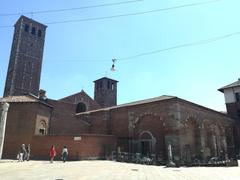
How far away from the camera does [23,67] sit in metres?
48.5

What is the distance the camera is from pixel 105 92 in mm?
55625

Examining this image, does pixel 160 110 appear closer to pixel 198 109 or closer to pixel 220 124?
pixel 198 109

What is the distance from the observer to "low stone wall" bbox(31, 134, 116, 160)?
2145cm

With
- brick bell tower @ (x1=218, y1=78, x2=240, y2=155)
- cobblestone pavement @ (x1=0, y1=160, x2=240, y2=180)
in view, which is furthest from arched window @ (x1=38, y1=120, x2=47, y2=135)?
brick bell tower @ (x1=218, y1=78, x2=240, y2=155)

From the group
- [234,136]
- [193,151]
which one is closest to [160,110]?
[193,151]

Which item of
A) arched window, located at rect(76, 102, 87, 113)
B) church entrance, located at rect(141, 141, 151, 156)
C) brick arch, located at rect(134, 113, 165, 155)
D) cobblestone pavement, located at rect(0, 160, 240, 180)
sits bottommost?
cobblestone pavement, located at rect(0, 160, 240, 180)

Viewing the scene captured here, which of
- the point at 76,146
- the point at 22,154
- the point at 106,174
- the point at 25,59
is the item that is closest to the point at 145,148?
the point at 76,146

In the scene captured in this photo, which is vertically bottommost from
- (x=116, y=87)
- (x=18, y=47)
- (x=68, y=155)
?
(x=68, y=155)

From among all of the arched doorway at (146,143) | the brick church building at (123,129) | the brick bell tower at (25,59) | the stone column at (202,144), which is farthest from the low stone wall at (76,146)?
the brick bell tower at (25,59)

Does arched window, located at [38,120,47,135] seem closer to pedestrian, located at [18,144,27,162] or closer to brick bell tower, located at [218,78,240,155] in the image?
pedestrian, located at [18,144,27,162]

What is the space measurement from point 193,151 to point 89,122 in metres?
15.1

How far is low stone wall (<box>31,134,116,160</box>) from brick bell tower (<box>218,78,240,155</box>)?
22.7 meters

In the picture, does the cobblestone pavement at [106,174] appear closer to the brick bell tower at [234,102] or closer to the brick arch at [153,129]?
the brick arch at [153,129]

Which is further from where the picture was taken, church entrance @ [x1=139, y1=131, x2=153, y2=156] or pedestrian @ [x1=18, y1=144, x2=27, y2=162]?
church entrance @ [x1=139, y1=131, x2=153, y2=156]
